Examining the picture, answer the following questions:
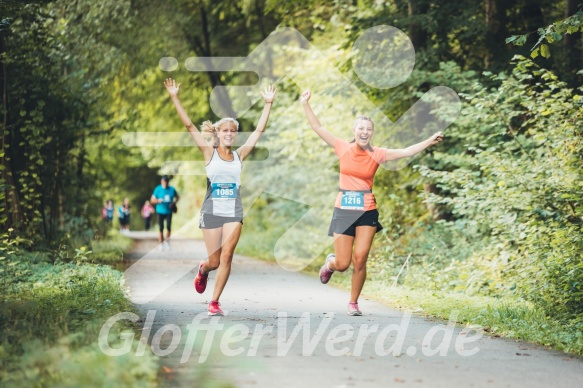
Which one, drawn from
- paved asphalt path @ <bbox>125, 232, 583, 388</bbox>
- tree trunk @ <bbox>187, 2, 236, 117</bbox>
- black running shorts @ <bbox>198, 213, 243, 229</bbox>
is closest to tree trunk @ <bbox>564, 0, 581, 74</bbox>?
paved asphalt path @ <bbox>125, 232, 583, 388</bbox>

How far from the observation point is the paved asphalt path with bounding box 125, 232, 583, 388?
6.20 m

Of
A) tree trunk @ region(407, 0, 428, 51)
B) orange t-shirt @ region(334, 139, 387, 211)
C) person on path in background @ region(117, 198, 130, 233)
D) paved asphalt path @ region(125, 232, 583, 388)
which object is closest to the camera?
paved asphalt path @ region(125, 232, 583, 388)

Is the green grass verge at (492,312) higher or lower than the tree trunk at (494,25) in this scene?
lower

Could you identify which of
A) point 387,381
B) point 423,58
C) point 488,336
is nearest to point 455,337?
point 488,336

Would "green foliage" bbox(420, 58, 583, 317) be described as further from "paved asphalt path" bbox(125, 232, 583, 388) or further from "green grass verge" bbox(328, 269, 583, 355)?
"paved asphalt path" bbox(125, 232, 583, 388)

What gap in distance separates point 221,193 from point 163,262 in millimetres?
10081

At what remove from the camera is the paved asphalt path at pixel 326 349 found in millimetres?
6203

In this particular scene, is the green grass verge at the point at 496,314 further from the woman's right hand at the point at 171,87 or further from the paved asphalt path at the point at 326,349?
the woman's right hand at the point at 171,87

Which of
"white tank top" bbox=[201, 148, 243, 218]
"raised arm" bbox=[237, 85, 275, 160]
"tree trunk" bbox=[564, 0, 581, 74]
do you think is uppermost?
"tree trunk" bbox=[564, 0, 581, 74]

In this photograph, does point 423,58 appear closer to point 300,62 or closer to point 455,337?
point 300,62

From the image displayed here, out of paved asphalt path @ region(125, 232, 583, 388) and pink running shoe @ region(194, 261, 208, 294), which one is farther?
pink running shoe @ region(194, 261, 208, 294)

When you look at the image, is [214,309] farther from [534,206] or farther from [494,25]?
[494,25]

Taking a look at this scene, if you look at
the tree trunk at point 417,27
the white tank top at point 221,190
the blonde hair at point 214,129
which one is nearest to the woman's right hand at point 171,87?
the blonde hair at point 214,129

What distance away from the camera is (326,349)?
741 centimetres
